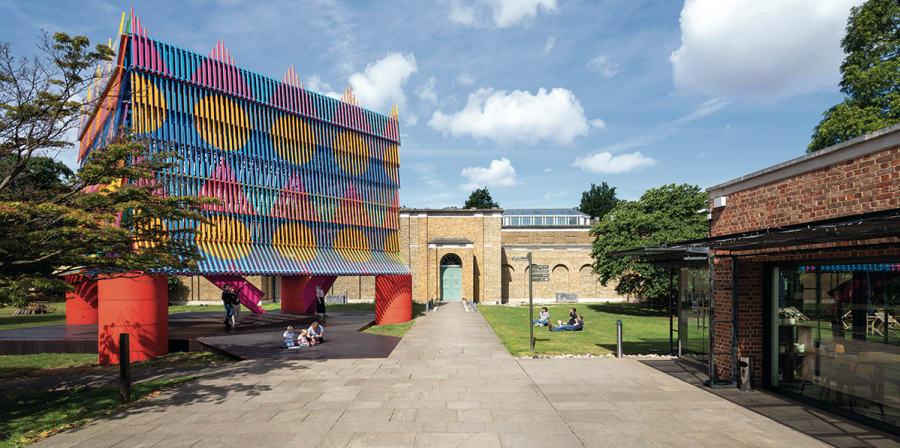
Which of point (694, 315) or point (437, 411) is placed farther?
point (694, 315)

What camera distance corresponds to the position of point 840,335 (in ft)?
26.9

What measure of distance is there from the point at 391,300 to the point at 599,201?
59.4m

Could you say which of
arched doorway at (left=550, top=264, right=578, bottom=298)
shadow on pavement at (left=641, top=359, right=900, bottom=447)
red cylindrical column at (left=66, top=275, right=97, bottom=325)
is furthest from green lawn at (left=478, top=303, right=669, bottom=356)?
red cylindrical column at (left=66, top=275, right=97, bottom=325)

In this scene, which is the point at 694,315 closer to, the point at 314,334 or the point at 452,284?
the point at 314,334

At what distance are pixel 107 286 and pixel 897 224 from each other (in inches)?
724

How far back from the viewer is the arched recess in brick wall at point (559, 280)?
4178cm

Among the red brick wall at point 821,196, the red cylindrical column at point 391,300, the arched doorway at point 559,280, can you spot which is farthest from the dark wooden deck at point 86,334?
the arched doorway at point 559,280

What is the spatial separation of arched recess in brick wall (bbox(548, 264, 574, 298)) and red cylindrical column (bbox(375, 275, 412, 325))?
20.8 metres

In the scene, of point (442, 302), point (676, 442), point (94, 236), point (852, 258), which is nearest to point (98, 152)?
point (94, 236)

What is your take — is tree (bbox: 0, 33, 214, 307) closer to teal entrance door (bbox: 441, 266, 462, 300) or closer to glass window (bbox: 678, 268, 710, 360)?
glass window (bbox: 678, 268, 710, 360)

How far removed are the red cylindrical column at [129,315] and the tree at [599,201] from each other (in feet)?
224

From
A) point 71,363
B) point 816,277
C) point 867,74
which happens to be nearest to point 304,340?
point 71,363

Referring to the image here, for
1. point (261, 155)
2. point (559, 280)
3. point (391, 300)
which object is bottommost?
point (559, 280)

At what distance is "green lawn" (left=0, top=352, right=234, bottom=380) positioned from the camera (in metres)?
13.5
